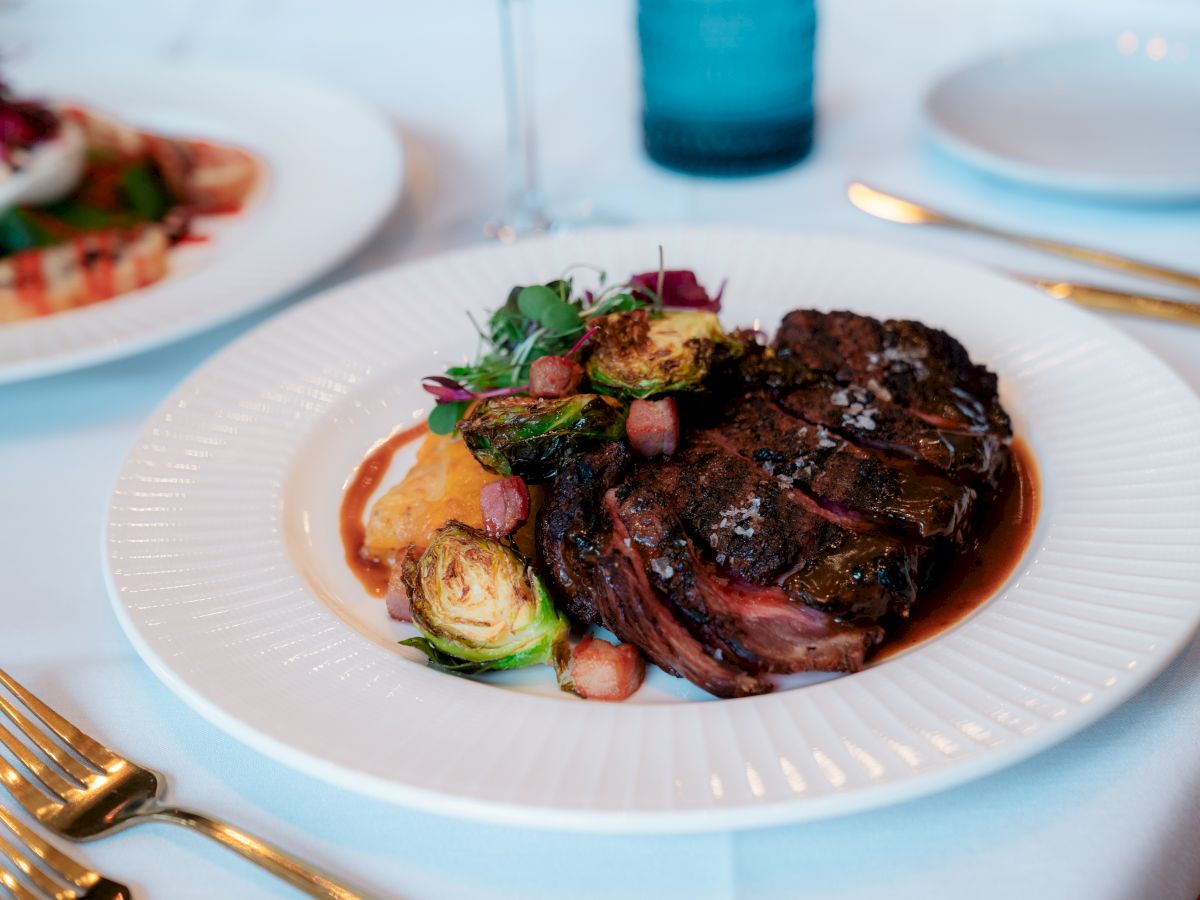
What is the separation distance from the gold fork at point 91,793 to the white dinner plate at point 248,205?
58.4 inches

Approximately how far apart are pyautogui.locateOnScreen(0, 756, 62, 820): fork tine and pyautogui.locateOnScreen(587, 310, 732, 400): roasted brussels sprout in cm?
155

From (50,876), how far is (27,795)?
0.74 ft

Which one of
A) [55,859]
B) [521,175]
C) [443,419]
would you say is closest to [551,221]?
[521,175]

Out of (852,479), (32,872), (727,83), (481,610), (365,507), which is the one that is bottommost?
(365,507)

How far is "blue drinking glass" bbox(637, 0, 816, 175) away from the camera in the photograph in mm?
4203

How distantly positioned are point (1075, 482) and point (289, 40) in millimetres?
5482

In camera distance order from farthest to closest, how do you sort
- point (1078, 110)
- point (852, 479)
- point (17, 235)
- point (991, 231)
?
point (1078, 110) → point (17, 235) → point (991, 231) → point (852, 479)

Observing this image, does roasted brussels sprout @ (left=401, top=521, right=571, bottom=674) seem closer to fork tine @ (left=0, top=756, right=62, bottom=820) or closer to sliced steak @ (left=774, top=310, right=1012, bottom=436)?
fork tine @ (left=0, top=756, right=62, bottom=820)

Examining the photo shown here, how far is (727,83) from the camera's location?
435 centimetres

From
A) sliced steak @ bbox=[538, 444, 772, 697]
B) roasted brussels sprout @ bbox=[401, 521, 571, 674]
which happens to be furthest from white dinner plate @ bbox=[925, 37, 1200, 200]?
roasted brussels sprout @ bbox=[401, 521, 571, 674]

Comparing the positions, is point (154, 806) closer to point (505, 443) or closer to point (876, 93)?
point (505, 443)

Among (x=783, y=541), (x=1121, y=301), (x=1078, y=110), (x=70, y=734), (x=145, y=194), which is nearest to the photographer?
(x=70, y=734)

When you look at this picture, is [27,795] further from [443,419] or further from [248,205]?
[248,205]

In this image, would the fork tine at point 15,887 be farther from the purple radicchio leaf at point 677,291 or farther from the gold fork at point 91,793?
the purple radicchio leaf at point 677,291
